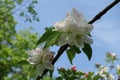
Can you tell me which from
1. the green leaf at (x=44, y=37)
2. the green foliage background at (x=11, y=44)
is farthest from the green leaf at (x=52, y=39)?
the green foliage background at (x=11, y=44)

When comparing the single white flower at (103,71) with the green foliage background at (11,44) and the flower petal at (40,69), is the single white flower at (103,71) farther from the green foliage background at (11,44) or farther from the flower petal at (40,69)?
the green foliage background at (11,44)

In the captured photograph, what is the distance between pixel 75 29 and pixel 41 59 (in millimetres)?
305

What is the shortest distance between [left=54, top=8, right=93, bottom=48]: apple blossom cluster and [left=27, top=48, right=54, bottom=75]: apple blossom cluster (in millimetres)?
177

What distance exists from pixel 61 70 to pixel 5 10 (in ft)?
56.1

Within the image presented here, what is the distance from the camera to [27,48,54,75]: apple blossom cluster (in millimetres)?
1653

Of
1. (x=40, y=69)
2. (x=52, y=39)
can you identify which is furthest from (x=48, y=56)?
(x=52, y=39)

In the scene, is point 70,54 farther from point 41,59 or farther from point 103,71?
point 103,71

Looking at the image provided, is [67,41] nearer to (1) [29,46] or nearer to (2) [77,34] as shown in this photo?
(2) [77,34]

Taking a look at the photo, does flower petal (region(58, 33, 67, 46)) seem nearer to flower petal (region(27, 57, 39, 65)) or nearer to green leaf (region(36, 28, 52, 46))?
green leaf (region(36, 28, 52, 46))

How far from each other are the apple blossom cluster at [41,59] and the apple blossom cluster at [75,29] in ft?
0.58

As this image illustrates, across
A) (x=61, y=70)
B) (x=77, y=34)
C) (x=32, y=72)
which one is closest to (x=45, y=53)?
(x=32, y=72)

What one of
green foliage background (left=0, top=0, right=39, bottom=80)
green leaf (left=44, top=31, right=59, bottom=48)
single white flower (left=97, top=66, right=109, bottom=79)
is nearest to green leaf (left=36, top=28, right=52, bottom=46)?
green leaf (left=44, top=31, right=59, bottom=48)

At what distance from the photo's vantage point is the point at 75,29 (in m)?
1.52

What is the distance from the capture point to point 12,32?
20516 millimetres
